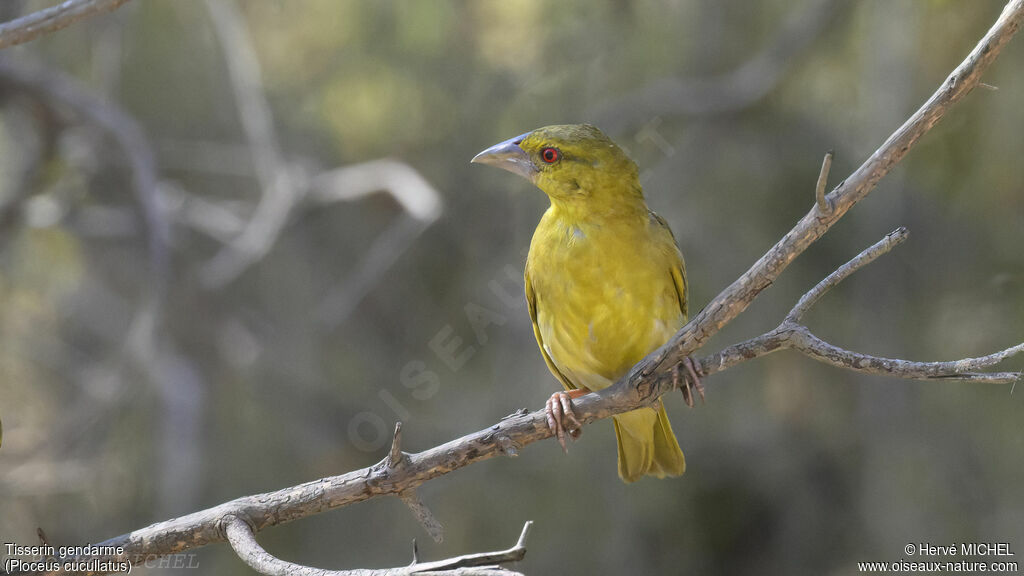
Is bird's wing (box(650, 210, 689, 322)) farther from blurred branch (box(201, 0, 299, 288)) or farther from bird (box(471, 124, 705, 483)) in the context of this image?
blurred branch (box(201, 0, 299, 288))

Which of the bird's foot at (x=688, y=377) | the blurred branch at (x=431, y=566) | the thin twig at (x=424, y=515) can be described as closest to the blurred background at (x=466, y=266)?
the bird's foot at (x=688, y=377)

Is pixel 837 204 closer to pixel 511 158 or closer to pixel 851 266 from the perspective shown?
pixel 851 266

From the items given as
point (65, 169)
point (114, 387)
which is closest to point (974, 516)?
point (114, 387)

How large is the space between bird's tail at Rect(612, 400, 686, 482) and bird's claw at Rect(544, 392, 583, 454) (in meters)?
0.58

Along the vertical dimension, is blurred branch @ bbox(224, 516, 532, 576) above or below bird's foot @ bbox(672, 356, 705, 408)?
below

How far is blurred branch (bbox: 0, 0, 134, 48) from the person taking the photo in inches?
83.9

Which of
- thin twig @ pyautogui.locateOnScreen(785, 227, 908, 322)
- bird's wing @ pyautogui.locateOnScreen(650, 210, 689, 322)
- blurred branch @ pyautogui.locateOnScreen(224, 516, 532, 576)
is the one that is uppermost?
bird's wing @ pyautogui.locateOnScreen(650, 210, 689, 322)

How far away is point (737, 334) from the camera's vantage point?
557 cm

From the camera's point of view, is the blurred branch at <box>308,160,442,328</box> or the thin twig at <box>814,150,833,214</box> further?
the blurred branch at <box>308,160,442,328</box>

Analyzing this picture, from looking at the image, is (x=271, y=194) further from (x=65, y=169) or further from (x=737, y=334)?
(x=737, y=334)

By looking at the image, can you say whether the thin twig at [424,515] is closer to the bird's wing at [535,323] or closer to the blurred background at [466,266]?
the bird's wing at [535,323]

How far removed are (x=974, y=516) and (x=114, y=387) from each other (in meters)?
5.83

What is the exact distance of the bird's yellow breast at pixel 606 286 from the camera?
272cm

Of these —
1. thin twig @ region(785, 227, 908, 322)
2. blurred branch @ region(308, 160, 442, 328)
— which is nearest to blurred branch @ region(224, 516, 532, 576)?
thin twig @ region(785, 227, 908, 322)
